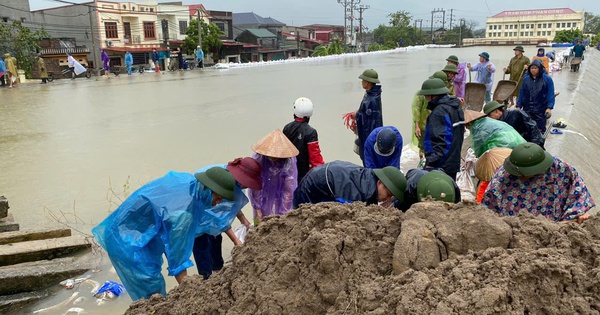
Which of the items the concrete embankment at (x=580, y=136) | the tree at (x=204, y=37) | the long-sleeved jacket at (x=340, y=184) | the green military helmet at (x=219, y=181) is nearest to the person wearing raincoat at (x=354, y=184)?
the long-sleeved jacket at (x=340, y=184)

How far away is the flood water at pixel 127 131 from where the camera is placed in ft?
20.0

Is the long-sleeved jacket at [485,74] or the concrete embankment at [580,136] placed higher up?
the long-sleeved jacket at [485,74]

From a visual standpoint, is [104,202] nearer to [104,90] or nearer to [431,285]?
[431,285]

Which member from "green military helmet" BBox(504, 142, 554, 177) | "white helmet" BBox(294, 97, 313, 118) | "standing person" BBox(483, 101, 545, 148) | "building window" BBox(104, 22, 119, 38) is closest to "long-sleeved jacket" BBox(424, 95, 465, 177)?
"standing person" BBox(483, 101, 545, 148)

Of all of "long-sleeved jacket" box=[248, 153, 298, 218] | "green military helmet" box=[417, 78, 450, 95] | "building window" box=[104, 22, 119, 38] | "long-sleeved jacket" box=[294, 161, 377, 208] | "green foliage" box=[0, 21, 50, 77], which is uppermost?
"building window" box=[104, 22, 119, 38]

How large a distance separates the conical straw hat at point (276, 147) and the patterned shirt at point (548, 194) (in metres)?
1.52

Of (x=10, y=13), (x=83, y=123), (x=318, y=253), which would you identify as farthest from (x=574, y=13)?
(x=318, y=253)

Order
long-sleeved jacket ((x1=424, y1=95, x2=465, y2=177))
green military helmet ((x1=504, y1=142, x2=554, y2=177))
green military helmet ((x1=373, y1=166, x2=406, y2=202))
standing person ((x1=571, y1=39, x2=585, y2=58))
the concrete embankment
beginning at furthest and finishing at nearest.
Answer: standing person ((x1=571, y1=39, x2=585, y2=58)), the concrete embankment, long-sleeved jacket ((x1=424, y1=95, x2=465, y2=177)), green military helmet ((x1=504, y1=142, x2=554, y2=177)), green military helmet ((x1=373, y1=166, x2=406, y2=202))

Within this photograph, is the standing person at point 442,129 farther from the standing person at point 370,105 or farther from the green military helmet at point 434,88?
the standing person at point 370,105

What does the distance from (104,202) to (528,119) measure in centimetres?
510

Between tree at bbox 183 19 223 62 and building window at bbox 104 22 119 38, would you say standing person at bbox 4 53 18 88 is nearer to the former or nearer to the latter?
tree at bbox 183 19 223 62

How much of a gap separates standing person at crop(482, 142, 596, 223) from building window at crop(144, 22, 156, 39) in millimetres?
35760

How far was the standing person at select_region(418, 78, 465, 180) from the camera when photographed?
4.34 metres

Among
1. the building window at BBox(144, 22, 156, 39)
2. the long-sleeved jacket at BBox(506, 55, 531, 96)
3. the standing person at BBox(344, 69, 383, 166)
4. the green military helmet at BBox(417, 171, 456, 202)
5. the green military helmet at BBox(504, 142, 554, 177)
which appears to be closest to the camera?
the green military helmet at BBox(417, 171, 456, 202)
